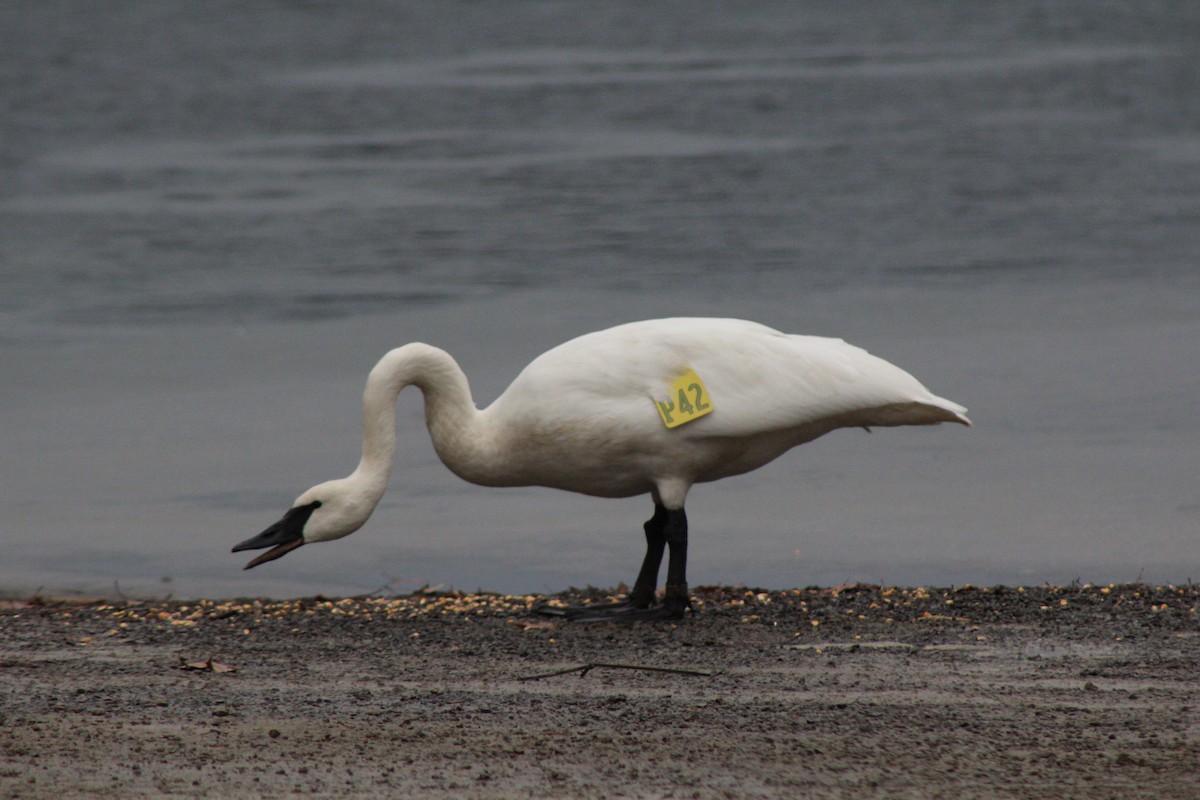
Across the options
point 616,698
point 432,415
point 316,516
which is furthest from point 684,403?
point 616,698

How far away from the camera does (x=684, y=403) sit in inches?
304

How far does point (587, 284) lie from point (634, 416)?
924 cm

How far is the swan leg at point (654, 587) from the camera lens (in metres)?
7.82

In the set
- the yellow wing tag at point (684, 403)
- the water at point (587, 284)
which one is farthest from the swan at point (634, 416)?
the water at point (587, 284)

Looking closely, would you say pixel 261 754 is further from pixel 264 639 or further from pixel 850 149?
pixel 850 149

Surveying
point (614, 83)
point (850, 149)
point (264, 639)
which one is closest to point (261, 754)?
point (264, 639)

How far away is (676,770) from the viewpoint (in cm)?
517

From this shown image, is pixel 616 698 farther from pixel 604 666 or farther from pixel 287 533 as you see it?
pixel 287 533

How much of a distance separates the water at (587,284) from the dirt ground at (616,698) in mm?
1218

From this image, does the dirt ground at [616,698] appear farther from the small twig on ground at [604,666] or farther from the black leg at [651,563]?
the black leg at [651,563]

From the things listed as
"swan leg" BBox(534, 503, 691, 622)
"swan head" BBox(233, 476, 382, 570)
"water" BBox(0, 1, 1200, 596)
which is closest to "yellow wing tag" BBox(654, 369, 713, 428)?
"swan leg" BBox(534, 503, 691, 622)

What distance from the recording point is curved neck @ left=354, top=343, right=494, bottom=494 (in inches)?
310

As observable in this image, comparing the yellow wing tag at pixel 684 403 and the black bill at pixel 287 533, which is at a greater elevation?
the yellow wing tag at pixel 684 403

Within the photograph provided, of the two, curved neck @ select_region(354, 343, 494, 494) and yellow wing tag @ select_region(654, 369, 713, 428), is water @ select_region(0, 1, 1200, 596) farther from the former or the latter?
yellow wing tag @ select_region(654, 369, 713, 428)
